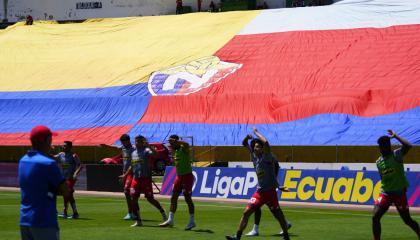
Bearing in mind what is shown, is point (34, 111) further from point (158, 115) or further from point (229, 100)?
point (229, 100)

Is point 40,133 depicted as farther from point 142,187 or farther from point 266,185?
point 142,187

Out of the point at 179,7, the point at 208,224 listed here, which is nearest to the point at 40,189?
the point at 208,224

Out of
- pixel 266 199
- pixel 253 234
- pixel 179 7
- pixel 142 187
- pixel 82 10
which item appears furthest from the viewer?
pixel 82 10

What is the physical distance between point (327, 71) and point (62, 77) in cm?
1752

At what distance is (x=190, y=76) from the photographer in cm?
5294

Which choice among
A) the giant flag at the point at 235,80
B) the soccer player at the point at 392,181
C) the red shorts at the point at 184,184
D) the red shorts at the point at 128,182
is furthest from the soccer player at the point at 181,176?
the giant flag at the point at 235,80

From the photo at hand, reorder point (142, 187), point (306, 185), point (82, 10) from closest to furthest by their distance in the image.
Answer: point (142, 187), point (306, 185), point (82, 10)

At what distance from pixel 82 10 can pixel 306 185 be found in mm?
48313

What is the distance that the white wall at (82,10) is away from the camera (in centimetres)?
7256

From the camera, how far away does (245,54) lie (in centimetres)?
5397

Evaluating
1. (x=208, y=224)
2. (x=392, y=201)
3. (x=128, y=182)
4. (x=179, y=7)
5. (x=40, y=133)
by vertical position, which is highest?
(x=40, y=133)

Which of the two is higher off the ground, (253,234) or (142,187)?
(142,187)

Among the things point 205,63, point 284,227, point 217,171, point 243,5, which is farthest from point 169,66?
point 284,227

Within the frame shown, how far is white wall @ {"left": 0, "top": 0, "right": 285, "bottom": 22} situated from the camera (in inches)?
2857
